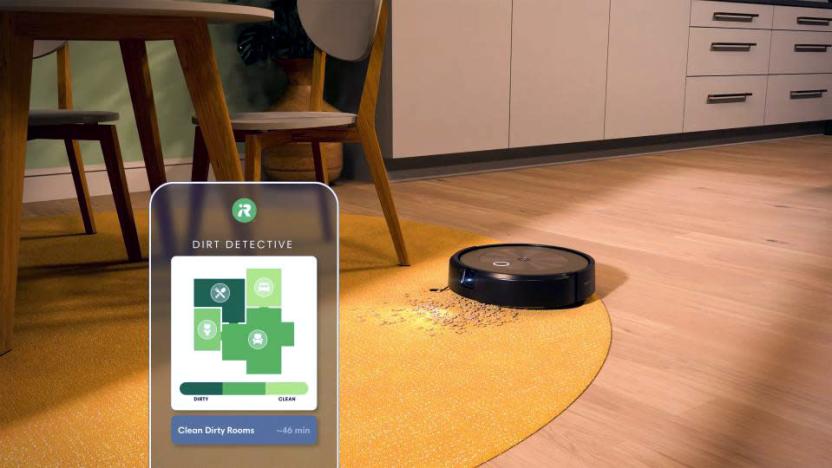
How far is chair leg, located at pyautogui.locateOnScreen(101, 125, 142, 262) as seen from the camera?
176 centimetres

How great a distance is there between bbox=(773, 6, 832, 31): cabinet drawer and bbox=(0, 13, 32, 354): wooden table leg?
4091 mm

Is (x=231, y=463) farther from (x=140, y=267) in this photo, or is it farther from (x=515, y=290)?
(x=140, y=267)

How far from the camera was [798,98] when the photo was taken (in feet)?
15.1

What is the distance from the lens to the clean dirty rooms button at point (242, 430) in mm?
458

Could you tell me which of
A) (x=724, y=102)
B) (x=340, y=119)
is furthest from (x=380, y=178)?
(x=724, y=102)

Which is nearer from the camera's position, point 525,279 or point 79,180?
point 525,279

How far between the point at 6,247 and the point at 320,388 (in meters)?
0.94

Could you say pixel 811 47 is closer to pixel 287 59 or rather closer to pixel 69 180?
pixel 287 59

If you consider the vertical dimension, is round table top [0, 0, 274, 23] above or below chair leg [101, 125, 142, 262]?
above

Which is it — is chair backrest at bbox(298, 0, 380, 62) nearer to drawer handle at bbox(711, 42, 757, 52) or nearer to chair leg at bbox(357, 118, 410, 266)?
chair leg at bbox(357, 118, 410, 266)

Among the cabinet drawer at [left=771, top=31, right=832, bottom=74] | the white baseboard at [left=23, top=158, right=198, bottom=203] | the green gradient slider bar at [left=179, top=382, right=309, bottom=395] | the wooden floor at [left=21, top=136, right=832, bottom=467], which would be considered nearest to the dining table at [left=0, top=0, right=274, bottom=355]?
the wooden floor at [left=21, top=136, right=832, bottom=467]

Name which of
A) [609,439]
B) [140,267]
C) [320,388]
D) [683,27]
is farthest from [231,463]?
[683,27]

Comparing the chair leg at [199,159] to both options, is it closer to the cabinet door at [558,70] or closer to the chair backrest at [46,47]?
the chair backrest at [46,47]

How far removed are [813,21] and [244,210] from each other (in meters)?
4.89
